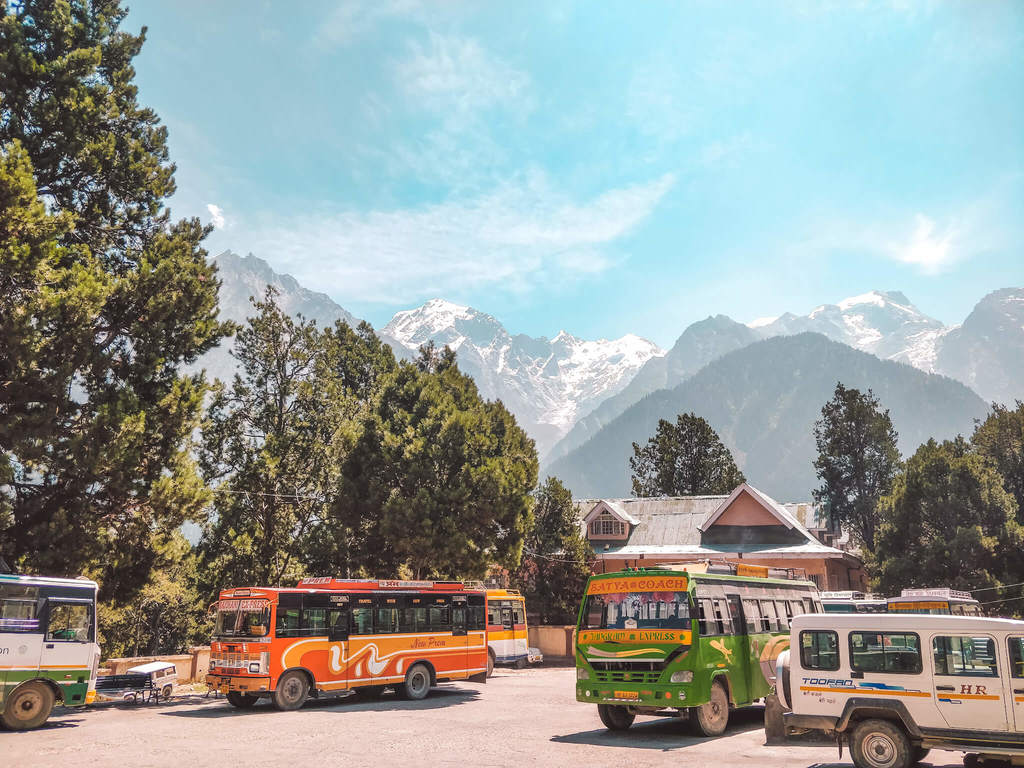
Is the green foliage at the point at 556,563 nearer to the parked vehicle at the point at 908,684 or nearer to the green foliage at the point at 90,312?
the green foliage at the point at 90,312

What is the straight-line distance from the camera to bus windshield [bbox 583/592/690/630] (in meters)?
15.3

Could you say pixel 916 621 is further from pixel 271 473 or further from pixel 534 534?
pixel 534 534

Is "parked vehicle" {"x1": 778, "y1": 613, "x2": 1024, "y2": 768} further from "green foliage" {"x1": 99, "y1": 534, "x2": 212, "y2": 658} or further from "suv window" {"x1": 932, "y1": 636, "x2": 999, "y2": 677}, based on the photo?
"green foliage" {"x1": 99, "y1": 534, "x2": 212, "y2": 658}

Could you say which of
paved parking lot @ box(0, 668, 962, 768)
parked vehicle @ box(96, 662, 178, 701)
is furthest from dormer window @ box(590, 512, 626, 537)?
parked vehicle @ box(96, 662, 178, 701)

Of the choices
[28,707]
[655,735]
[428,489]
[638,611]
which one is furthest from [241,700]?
[638,611]

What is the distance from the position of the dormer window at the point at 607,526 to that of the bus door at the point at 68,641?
42.6 metres

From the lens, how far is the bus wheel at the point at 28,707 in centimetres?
1647

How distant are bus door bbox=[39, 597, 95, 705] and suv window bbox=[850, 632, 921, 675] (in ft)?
54.3

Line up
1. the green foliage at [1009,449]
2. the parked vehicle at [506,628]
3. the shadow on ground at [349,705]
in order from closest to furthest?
the shadow on ground at [349,705], the parked vehicle at [506,628], the green foliage at [1009,449]

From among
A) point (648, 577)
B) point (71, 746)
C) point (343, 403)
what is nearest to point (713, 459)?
point (343, 403)

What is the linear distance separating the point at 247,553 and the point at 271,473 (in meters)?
3.11

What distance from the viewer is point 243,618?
20.0 m

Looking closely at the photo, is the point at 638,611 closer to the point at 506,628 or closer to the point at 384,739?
the point at 384,739

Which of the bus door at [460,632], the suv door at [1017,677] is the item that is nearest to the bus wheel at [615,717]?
the suv door at [1017,677]
